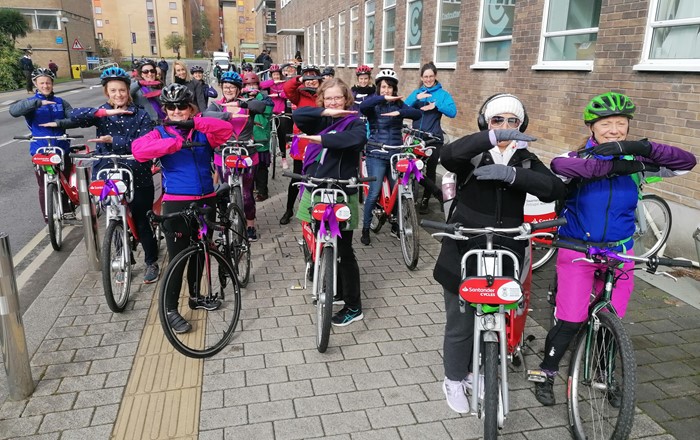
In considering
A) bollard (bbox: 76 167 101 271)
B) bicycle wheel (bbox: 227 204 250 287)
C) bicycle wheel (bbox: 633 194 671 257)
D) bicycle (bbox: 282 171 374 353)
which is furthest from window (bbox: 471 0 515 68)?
bollard (bbox: 76 167 101 271)

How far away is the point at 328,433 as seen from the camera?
10.2 ft

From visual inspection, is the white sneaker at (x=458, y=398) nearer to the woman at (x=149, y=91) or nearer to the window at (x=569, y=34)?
the woman at (x=149, y=91)

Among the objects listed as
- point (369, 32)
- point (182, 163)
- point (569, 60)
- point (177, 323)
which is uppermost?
point (369, 32)

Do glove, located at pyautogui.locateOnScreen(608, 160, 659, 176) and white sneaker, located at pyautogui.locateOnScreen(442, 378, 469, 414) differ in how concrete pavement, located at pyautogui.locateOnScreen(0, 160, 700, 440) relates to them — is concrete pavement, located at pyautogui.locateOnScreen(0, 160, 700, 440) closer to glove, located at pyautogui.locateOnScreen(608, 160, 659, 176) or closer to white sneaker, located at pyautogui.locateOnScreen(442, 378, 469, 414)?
white sneaker, located at pyautogui.locateOnScreen(442, 378, 469, 414)

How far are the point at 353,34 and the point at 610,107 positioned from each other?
19.5 meters

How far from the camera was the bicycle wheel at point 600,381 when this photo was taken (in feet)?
9.23

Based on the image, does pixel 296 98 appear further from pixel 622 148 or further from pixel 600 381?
pixel 600 381

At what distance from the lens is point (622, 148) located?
9.27 ft

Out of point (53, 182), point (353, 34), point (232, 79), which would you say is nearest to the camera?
point (53, 182)

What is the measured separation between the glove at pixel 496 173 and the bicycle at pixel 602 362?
521 millimetres

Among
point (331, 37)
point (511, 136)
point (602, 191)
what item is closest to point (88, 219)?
point (511, 136)

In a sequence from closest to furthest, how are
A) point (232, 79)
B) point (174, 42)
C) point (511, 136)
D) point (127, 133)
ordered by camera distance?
point (511, 136), point (127, 133), point (232, 79), point (174, 42)

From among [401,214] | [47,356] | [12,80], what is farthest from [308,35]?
[47,356]

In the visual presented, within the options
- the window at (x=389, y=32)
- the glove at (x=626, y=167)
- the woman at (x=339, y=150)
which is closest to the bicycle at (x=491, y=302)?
the glove at (x=626, y=167)
